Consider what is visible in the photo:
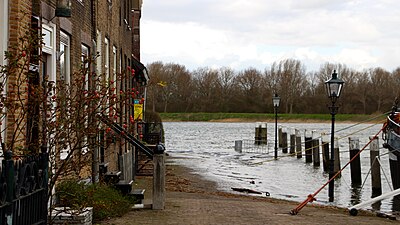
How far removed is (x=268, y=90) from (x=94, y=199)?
12303 cm

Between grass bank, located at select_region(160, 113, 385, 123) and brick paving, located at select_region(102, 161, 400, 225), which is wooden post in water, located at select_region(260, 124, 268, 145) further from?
grass bank, located at select_region(160, 113, 385, 123)

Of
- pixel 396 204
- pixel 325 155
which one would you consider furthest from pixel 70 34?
pixel 325 155

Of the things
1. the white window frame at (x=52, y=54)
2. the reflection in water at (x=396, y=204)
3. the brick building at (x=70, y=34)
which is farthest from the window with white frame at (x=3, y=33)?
the reflection in water at (x=396, y=204)

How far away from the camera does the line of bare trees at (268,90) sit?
411 feet

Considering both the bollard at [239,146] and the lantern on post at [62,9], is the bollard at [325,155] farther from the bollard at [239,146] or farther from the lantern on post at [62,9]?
the lantern on post at [62,9]

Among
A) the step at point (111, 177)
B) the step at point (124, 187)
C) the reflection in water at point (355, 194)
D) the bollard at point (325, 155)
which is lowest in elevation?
the reflection in water at point (355, 194)

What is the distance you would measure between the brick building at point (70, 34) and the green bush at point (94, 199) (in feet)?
4.29

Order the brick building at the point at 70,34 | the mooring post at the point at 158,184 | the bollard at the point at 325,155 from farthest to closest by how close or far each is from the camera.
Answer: the bollard at the point at 325,155
the mooring post at the point at 158,184
the brick building at the point at 70,34

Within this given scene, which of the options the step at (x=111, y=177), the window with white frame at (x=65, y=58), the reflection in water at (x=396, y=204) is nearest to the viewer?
the window with white frame at (x=65, y=58)

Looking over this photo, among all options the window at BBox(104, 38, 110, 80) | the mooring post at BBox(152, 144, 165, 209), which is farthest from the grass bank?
the mooring post at BBox(152, 144, 165, 209)

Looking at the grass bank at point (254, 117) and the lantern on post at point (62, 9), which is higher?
the lantern on post at point (62, 9)

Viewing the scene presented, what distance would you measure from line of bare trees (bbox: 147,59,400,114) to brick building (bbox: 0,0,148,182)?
314 feet

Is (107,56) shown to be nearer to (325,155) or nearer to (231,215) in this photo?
(231,215)

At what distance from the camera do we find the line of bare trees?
125250 mm
